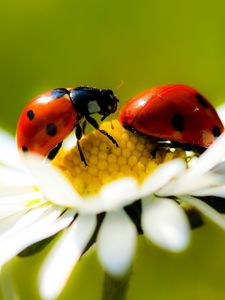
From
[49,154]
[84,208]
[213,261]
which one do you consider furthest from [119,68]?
[84,208]

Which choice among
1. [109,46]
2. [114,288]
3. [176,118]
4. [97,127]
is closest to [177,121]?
[176,118]

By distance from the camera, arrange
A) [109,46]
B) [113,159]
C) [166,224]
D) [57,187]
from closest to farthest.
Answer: [166,224] < [57,187] < [113,159] < [109,46]

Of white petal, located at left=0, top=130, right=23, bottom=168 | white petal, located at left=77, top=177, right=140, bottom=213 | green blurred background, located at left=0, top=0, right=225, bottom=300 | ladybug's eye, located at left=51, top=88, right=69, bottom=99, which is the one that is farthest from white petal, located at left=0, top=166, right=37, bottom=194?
green blurred background, located at left=0, top=0, right=225, bottom=300

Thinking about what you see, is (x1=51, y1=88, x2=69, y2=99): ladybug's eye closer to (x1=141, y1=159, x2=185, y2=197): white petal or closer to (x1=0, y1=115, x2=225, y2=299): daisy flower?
(x1=0, y1=115, x2=225, y2=299): daisy flower

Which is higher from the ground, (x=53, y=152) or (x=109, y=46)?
(x=53, y=152)

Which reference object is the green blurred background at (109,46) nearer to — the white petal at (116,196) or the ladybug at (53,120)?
the ladybug at (53,120)

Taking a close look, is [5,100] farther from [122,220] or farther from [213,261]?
[122,220]

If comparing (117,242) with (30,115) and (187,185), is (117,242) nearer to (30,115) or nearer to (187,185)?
(187,185)
